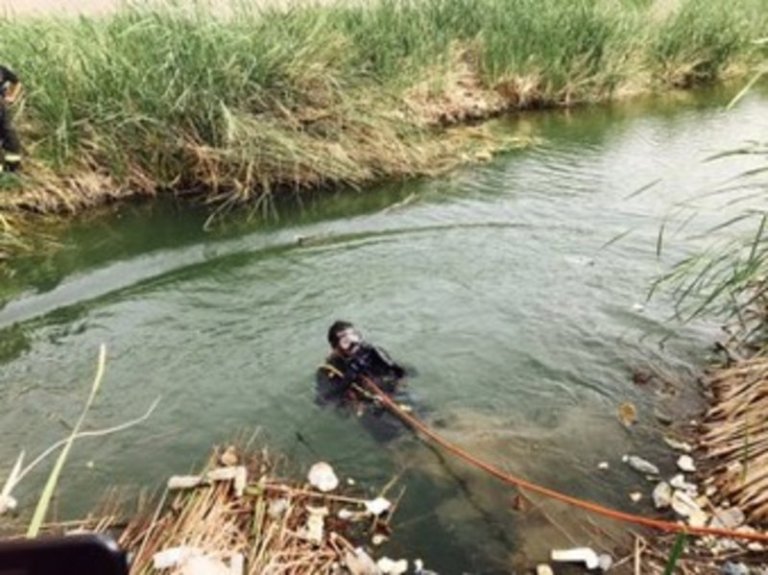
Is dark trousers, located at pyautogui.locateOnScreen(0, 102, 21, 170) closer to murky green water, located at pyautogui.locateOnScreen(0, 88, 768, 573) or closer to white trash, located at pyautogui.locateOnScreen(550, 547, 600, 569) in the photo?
murky green water, located at pyautogui.locateOnScreen(0, 88, 768, 573)

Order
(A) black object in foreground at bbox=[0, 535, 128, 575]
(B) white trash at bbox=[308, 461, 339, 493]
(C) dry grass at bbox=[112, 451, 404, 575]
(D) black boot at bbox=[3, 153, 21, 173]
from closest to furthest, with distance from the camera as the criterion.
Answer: (A) black object in foreground at bbox=[0, 535, 128, 575], (C) dry grass at bbox=[112, 451, 404, 575], (B) white trash at bbox=[308, 461, 339, 493], (D) black boot at bbox=[3, 153, 21, 173]

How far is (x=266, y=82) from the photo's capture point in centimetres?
989

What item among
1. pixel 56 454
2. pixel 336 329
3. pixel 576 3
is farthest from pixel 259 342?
pixel 576 3

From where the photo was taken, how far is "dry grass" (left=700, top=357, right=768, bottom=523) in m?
4.24

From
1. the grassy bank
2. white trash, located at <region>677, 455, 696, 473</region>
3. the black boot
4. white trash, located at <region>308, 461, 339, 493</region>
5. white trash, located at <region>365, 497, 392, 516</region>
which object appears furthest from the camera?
the grassy bank

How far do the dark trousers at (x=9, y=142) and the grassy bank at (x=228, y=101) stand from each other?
19 cm

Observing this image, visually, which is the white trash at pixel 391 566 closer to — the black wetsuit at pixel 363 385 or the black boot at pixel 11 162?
the black wetsuit at pixel 363 385

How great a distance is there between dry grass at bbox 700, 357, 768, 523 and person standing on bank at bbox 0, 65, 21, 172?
717 centimetres

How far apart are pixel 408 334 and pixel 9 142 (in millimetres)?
4900

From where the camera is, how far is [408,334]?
660 centimetres

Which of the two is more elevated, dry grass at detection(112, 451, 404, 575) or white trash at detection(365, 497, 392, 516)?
dry grass at detection(112, 451, 404, 575)

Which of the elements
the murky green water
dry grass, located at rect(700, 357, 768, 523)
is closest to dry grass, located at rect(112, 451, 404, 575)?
the murky green water

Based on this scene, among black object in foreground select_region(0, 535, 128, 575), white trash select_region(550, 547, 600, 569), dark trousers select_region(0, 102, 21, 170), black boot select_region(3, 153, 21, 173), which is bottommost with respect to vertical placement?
white trash select_region(550, 547, 600, 569)

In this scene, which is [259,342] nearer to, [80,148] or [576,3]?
[80,148]
